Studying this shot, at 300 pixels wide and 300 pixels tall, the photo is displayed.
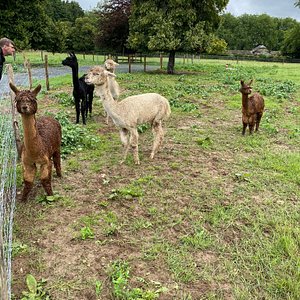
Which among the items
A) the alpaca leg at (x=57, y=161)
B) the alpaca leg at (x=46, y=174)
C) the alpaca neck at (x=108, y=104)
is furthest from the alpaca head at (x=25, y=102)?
the alpaca neck at (x=108, y=104)

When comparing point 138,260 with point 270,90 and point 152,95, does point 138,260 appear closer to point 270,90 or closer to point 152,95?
point 152,95

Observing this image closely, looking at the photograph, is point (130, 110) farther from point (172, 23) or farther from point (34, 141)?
point (172, 23)

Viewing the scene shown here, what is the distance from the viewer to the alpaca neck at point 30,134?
412cm

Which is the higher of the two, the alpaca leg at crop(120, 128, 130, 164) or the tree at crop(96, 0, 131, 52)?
the tree at crop(96, 0, 131, 52)

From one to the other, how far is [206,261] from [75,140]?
4.41 metres

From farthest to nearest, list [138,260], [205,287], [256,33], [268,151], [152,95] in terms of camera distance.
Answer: [256,33] → [268,151] → [152,95] → [138,260] → [205,287]

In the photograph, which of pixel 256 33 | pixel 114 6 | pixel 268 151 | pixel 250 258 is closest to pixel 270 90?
pixel 268 151

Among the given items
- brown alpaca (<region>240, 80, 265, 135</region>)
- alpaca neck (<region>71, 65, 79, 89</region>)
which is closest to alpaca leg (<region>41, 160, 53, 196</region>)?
alpaca neck (<region>71, 65, 79, 89</region>)

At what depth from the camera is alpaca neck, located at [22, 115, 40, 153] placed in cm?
412

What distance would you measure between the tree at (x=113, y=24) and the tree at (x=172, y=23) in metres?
6.61

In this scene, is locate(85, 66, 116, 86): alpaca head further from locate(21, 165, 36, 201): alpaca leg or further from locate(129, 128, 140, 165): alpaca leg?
locate(21, 165, 36, 201): alpaca leg

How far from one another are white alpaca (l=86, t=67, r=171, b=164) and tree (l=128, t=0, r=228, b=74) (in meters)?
Answer: 15.1

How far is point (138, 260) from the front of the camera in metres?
3.52

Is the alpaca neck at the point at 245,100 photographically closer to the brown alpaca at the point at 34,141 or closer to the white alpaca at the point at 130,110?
the white alpaca at the point at 130,110
